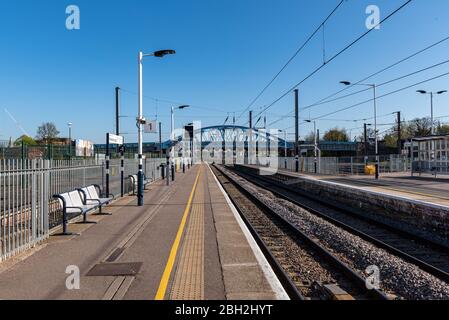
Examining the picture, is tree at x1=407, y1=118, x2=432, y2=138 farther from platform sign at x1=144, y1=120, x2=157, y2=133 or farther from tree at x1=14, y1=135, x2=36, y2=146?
platform sign at x1=144, y1=120, x2=157, y2=133

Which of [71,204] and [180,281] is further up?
[71,204]

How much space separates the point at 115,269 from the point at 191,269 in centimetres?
130

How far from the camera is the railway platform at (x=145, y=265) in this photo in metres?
6.08

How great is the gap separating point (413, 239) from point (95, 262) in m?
8.36

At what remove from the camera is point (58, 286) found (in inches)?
249

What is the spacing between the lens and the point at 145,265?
7.70 m

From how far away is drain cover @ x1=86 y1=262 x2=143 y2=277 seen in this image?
7.07 m

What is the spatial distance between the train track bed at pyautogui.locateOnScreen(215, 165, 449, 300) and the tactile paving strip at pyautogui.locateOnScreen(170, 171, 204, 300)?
300cm

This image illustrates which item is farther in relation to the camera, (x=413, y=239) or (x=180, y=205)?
(x=180, y=205)

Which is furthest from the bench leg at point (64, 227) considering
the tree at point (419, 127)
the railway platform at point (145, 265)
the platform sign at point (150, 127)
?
the tree at point (419, 127)

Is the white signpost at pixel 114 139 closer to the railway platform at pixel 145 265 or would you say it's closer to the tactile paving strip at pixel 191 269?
the railway platform at pixel 145 265

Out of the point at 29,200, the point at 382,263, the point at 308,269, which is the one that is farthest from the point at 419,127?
the point at 29,200
